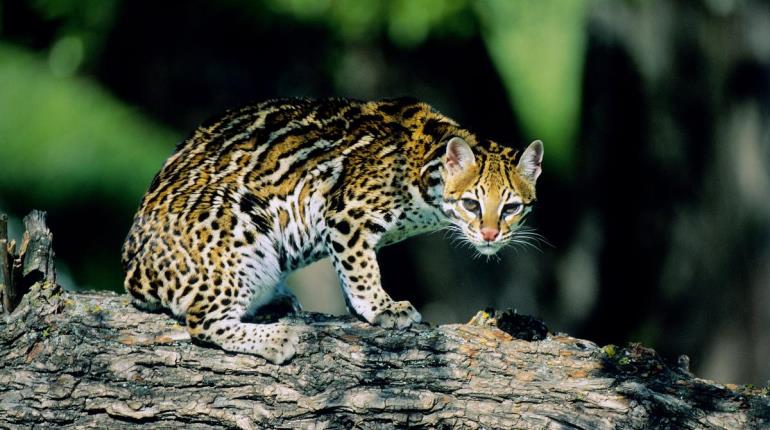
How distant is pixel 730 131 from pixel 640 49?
146 cm

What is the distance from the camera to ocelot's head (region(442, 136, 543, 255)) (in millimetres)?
9250

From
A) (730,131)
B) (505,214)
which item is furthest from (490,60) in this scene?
(505,214)

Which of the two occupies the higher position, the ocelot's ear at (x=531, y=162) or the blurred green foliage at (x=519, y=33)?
the blurred green foliage at (x=519, y=33)

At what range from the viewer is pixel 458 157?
372 inches

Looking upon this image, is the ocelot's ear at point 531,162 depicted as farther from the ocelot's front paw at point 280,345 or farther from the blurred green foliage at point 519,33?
the blurred green foliage at point 519,33

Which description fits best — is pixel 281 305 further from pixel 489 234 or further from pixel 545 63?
pixel 545 63

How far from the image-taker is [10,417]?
8.15 meters

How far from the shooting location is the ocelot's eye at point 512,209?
934 centimetres

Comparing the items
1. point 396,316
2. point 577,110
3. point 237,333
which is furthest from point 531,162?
point 577,110

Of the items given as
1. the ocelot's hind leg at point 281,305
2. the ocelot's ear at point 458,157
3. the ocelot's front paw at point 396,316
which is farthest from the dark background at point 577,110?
the ocelot's front paw at point 396,316

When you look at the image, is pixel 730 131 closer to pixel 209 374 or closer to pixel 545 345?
pixel 545 345

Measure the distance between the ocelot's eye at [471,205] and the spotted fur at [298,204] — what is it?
0.01 meters

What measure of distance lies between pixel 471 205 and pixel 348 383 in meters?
1.81

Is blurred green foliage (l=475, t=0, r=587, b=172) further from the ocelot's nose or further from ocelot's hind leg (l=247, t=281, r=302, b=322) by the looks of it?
the ocelot's nose
